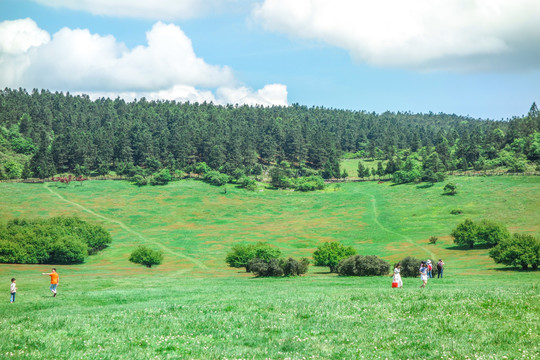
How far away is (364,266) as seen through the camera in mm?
48938

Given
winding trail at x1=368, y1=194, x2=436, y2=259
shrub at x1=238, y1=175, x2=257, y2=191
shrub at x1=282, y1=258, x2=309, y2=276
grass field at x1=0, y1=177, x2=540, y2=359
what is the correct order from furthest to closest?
shrub at x1=238, y1=175, x2=257, y2=191 < winding trail at x1=368, y1=194, x2=436, y2=259 < shrub at x1=282, y1=258, x2=309, y2=276 < grass field at x1=0, y1=177, x2=540, y2=359

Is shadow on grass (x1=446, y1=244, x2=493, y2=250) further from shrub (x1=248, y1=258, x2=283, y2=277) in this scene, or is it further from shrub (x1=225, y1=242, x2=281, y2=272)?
shrub (x1=248, y1=258, x2=283, y2=277)

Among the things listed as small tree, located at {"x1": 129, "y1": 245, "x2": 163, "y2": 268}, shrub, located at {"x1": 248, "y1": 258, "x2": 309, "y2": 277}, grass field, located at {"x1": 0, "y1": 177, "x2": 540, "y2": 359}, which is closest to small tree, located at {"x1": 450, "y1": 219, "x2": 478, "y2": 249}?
grass field, located at {"x1": 0, "y1": 177, "x2": 540, "y2": 359}

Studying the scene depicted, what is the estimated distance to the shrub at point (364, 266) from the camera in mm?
48428

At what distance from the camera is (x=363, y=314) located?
750 inches

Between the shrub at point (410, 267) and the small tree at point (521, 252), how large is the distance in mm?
14782

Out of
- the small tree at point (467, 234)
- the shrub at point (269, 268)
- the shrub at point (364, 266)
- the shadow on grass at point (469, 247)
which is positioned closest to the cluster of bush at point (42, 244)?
the shrub at point (269, 268)

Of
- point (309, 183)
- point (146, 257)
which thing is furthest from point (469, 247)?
point (309, 183)

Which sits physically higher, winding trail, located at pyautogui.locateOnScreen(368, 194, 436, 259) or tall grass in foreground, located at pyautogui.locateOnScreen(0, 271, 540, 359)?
tall grass in foreground, located at pyautogui.locateOnScreen(0, 271, 540, 359)

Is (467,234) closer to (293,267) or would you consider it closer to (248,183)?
(293,267)

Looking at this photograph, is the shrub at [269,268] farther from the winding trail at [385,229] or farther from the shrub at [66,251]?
the shrub at [66,251]

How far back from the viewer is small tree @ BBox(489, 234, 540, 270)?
5088 cm

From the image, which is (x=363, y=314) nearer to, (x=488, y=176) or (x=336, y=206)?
(x=336, y=206)

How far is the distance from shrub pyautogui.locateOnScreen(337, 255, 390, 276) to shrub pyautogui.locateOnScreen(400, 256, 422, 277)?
202 centimetres
